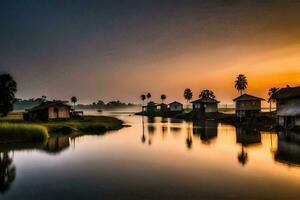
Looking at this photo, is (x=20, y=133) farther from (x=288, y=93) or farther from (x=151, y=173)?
(x=288, y=93)

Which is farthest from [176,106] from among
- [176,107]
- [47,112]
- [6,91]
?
[6,91]

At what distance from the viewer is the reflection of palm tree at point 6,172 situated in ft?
59.5

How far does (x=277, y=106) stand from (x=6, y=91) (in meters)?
57.6

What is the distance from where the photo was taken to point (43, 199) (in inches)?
600

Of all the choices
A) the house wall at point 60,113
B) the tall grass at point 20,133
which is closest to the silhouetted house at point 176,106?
the house wall at point 60,113

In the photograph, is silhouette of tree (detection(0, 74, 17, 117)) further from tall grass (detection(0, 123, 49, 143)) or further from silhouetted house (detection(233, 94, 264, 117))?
silhouetted house (detection(233, 94, 264, 117))

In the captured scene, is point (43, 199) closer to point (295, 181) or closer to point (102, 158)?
point (102, 158)

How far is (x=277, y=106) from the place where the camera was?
56188 millimetres

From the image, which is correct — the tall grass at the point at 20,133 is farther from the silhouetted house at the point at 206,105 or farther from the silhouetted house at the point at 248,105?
the silhouetted house at the point at 206,105

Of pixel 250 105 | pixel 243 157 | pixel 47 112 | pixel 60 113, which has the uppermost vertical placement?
pixel 250 105

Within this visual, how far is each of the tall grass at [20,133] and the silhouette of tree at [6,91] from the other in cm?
2306

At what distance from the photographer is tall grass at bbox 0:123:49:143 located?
3512 cm

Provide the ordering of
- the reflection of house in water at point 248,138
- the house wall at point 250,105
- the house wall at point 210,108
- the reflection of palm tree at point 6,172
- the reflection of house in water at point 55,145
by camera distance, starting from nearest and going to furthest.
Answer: the reflection of palm tree at point 6,172 → the reflection of house in water at point 55,145 → the reflection of house in water at point 248,138 → the house wall at point 250,105 → the house wall at point 210,108

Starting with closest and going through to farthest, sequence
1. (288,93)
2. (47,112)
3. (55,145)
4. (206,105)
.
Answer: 1. (55,145)
2. (288,93)
3. (47,112)
4. (206,105)
